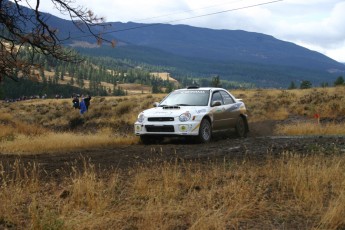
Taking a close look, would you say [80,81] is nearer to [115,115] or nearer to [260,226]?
[115,115]

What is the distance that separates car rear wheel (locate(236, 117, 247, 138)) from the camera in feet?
48.2

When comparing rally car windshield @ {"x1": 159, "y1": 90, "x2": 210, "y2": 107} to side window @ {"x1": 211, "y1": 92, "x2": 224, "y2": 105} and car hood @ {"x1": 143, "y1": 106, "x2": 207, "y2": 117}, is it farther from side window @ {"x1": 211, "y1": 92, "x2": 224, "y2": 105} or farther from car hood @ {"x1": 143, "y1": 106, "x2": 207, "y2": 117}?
car hood @ {"x1": 143, "y1": 106, "x2": 207, "y2": 117}

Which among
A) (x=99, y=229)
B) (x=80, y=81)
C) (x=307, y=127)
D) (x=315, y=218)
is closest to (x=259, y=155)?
(x=315, y=218)

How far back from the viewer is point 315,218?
15.8 feet

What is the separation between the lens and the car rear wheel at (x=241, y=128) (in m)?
14.7

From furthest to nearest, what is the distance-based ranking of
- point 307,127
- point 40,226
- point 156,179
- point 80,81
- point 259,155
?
point 80,81 → point 307,127 → point 259,155 → point 156,179 → point 40,226

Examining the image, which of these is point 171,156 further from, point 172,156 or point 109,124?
point 109,124

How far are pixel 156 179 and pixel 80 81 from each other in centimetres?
16720

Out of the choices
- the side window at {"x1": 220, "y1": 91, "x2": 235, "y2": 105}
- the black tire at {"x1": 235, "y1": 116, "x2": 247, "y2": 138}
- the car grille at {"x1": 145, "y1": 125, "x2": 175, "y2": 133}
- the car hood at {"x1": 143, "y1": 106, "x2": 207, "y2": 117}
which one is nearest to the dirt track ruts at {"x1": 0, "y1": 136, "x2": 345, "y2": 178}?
the car grille at {"x1": 145, "y1": 125, "x2": 175, "y2": 133}

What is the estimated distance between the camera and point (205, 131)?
1276 centimetres

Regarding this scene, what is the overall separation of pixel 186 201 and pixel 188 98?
8349 mm

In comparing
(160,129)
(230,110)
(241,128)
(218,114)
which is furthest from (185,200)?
(241,128)

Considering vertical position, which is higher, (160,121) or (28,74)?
(28,74)

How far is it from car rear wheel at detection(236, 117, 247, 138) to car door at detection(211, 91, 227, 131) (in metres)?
0.97
